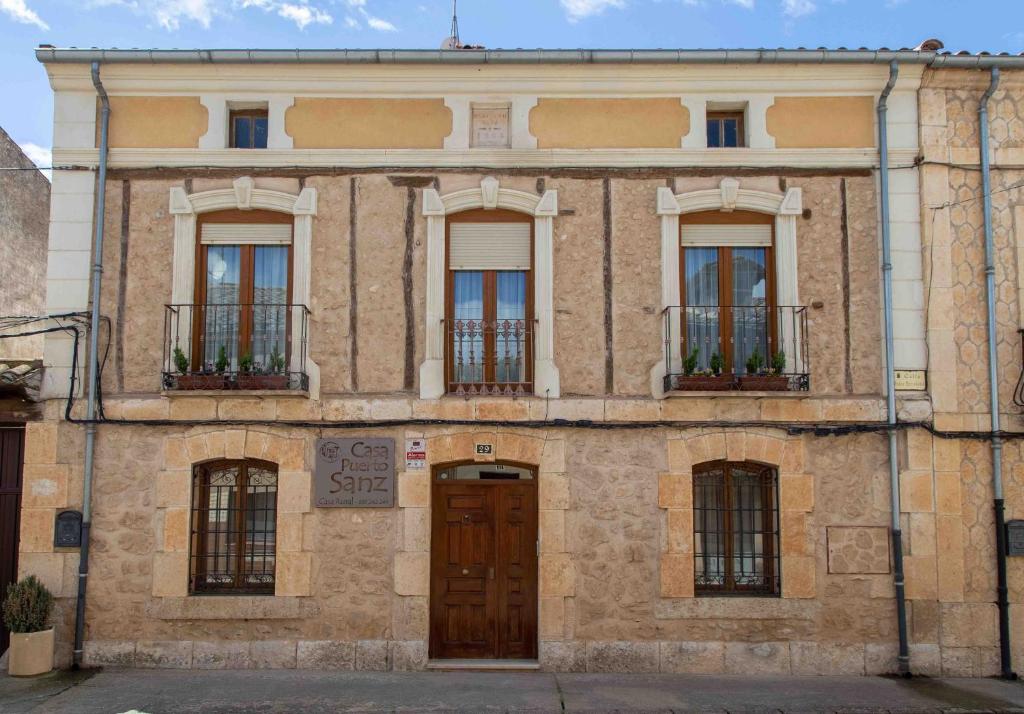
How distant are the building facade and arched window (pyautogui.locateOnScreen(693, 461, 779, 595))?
0.09ft

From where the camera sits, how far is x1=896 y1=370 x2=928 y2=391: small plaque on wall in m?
8.67

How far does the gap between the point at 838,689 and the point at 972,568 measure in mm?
1860

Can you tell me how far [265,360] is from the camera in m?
8.84

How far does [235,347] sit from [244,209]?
4.45ft

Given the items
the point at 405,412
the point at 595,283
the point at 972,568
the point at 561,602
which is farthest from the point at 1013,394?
the point at 405,412

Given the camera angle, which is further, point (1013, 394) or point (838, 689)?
point (1013, 394)

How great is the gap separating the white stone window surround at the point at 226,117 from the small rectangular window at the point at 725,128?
419 centimetres

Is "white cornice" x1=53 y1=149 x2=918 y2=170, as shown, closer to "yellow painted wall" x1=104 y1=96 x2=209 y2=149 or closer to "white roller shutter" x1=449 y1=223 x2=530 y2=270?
"yellow painted wall" x1=104 y1=96 x2=209 y2=149

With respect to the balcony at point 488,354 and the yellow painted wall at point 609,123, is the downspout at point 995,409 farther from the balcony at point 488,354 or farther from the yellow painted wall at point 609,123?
the balcony at point 488,354

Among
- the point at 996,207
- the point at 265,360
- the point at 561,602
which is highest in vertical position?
the point at 996,207

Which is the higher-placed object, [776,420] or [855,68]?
[855,68]

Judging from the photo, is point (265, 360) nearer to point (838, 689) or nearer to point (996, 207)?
point (838, 689)

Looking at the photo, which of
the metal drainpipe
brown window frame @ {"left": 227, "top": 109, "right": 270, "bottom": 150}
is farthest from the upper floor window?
the metal drainpipe

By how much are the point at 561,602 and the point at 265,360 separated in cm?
366
